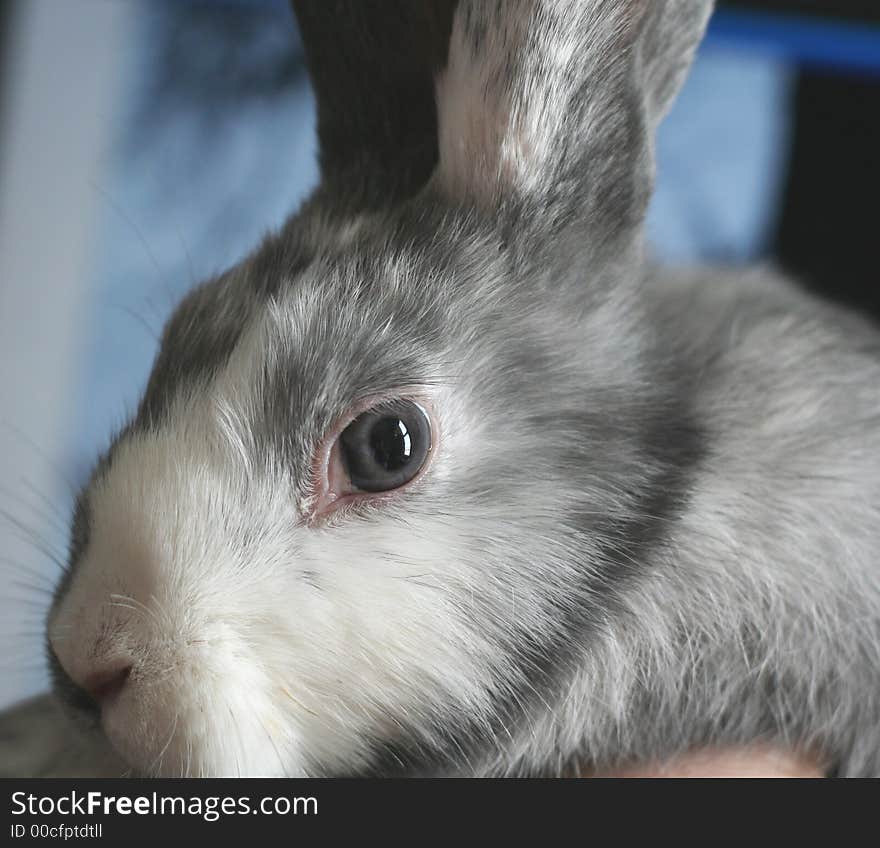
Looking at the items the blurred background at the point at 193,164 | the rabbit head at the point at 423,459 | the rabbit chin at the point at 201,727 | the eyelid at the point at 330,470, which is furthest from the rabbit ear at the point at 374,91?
the blurred background at the point at 193,164

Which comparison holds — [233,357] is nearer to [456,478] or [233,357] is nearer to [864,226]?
[456,478]

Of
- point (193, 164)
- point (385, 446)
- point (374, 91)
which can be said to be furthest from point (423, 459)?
point (193, 164)

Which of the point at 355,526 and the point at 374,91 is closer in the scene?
the point at 355,526

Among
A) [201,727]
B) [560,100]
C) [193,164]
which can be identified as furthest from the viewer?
[193,164]

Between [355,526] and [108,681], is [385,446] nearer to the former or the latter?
[355,526]

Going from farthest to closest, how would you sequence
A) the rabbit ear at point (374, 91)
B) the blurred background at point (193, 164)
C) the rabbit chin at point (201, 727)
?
the blurred background at point (193, 164)
the rabbit ear at point (374, 91)
the rabbit chin at point (201, 727)

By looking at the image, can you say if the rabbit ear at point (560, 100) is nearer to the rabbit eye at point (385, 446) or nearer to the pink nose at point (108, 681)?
the rabbit eye at point (385, 446)

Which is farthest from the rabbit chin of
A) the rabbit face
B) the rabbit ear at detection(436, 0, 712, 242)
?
the rabbit ear at detection(436, 0, 712, 242)
